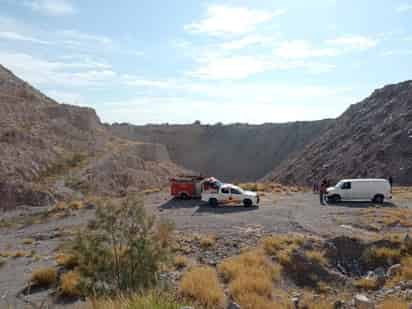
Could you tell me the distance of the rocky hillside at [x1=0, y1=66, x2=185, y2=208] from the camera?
40.9 metres

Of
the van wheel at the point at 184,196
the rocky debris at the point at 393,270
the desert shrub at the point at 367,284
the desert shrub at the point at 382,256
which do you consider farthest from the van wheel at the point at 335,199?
the desert shrub at the point at 367,284

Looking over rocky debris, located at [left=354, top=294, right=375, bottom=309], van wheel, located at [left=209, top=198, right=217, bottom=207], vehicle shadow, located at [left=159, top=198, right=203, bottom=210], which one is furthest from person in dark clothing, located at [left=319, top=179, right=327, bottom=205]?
rocky debris, located at [left=354, top=294, right=375, bottom=309]

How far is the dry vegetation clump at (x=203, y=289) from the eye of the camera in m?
9.94

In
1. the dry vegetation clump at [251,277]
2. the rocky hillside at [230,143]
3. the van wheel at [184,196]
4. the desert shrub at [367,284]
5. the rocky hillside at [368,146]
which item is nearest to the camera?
the dry vegetation clump at [251,277]

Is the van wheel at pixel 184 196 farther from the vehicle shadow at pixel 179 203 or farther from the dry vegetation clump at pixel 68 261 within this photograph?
the dry vegetation clump at pixel 68 261

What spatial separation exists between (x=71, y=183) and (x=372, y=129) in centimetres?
4415

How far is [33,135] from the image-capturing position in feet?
170

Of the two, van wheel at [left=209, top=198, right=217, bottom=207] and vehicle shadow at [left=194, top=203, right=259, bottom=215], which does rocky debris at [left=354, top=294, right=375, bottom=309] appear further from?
van wheel at [left=209, top=198, right=217, bottom=207]

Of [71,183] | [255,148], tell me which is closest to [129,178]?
[71,183]

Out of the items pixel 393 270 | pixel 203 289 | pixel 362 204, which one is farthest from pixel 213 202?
pixel 203 289

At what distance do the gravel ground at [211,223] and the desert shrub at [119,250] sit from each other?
2.11m

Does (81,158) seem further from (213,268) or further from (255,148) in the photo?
(255,148)

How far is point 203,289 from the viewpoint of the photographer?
10.6 metres

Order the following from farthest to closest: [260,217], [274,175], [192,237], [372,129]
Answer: [274,175]
[372,129]
[260,217]
[192,237]
